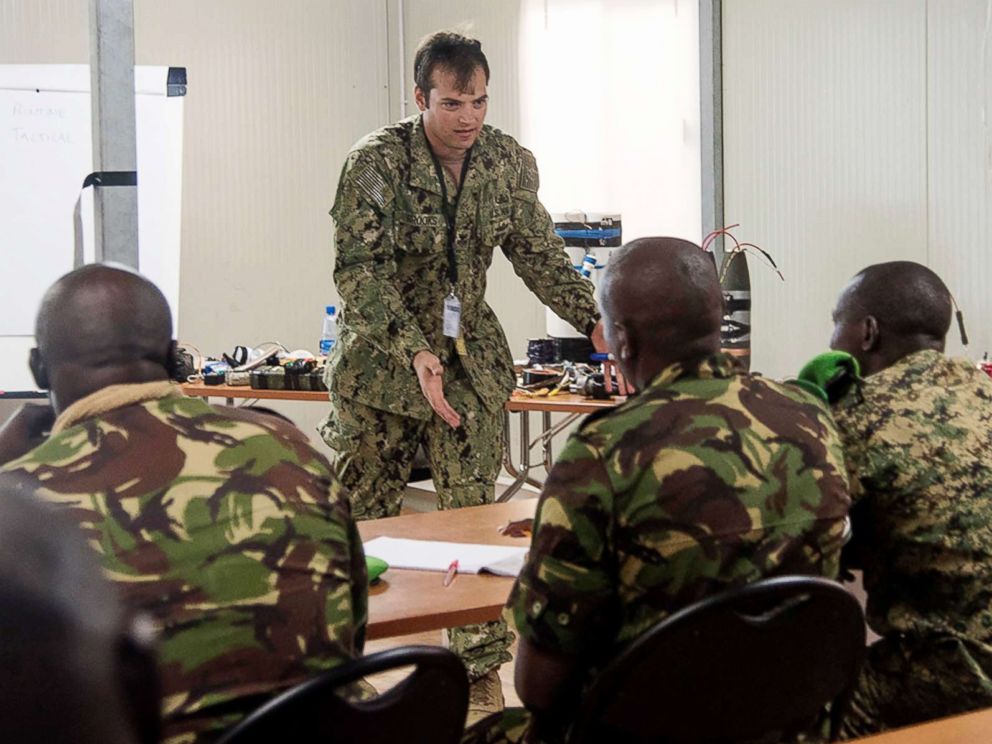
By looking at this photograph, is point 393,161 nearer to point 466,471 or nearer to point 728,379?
point 466,471

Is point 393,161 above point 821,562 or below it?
above

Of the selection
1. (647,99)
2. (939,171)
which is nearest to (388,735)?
(939,171)

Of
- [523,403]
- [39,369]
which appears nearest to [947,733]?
[39,369]

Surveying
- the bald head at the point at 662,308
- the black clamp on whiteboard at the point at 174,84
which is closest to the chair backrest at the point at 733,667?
the bald head at the point at 662,308

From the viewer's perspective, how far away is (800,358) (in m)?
5.13

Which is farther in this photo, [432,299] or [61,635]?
[432,299]

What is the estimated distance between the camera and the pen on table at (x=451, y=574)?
214 cm

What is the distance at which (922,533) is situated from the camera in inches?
80.9

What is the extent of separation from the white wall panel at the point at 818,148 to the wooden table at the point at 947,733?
3.25m

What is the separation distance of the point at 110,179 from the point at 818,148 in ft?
9.11

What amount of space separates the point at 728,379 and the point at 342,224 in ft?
5.79

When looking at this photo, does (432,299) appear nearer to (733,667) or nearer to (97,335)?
(97,335)

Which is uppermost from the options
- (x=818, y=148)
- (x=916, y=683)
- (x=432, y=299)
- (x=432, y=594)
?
(x=818, y=148)

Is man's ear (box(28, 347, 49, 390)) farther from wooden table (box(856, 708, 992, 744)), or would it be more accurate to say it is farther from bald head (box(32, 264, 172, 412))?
wooden table (box(856, 708, 992, 744))
